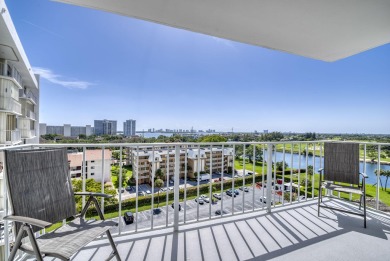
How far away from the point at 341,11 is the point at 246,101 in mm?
16015

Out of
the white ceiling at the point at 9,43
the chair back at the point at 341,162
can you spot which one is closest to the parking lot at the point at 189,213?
the chair back at the point at 341,162

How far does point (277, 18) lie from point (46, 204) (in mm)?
3319

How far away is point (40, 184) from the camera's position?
63.3 inches

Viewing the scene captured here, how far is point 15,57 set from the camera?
927 cm

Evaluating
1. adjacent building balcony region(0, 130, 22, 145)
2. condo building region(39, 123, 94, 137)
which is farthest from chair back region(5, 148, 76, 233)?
condo building region(39, 123, 94, 137)

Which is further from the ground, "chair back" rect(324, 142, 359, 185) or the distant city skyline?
the distant city skyline

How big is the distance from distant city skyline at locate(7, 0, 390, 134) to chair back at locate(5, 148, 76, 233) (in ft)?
13.8

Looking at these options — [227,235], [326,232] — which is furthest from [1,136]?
[326,232]

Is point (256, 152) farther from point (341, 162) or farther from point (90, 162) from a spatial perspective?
point (90, 162)

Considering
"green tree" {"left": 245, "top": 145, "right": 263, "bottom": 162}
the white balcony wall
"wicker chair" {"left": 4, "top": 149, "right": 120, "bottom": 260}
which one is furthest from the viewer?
the white balcony wall

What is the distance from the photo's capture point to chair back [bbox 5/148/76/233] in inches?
56.4

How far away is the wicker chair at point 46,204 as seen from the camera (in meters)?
1.25

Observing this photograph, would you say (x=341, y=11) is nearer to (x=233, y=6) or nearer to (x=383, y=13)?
(x=383, y=13)

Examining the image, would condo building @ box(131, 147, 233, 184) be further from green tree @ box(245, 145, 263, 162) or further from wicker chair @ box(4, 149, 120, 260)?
wicker chair @ box(4, 149, 120, 260)
